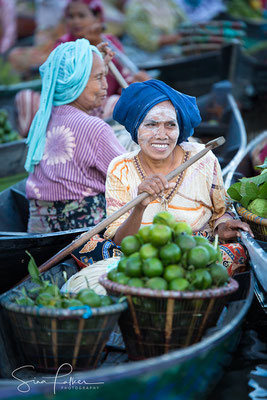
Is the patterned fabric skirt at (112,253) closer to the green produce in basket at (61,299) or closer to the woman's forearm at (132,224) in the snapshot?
the woman's forearm at (132,224)

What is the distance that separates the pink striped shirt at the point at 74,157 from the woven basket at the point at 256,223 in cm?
95

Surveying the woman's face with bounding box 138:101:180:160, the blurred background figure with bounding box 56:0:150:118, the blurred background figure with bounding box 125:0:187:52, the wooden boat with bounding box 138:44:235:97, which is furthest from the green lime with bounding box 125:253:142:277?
the blurred background figure with bounding box 125:0:187:52

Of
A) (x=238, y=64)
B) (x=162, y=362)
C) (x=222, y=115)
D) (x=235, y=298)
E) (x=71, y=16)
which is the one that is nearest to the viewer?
(x=162, y=362)

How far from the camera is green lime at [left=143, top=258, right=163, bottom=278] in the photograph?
207cm

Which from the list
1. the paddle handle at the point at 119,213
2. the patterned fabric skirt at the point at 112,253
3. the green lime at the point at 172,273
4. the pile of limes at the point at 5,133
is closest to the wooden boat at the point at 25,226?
the patterned fabric skirt at the point at 112,253

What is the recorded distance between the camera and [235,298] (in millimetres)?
2600

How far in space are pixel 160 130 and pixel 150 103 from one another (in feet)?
0.47

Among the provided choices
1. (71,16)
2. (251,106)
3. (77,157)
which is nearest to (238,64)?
(251,106)

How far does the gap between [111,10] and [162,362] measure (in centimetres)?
1348

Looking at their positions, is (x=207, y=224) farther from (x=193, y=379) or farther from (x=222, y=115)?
(x=222, y=115)

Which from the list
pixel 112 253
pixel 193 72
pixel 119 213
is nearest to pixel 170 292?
pixel 119 213

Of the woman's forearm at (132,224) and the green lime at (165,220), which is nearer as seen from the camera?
the green lime at (165,220)

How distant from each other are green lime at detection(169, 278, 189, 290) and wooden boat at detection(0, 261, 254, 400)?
0.20 m

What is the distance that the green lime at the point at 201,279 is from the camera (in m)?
2.06
